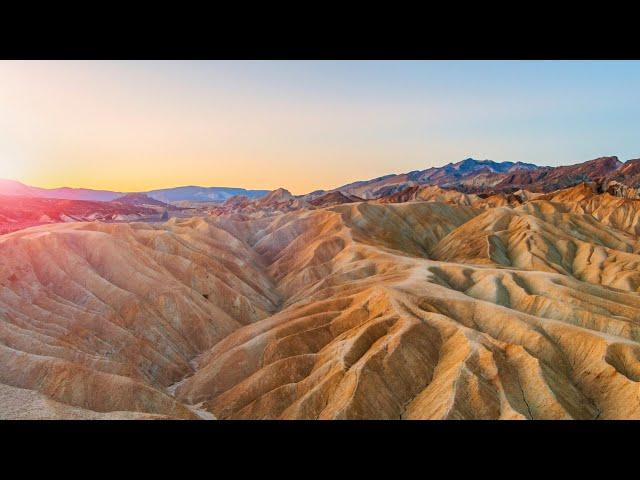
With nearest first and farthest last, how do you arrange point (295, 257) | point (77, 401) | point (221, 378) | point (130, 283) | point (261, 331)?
point (77, 401), point (221, 378), point (261, 331), point (130, 283), point (295, 257)

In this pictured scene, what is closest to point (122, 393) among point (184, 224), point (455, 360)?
point (455, 360)

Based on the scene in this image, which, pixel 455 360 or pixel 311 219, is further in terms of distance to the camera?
pixel 311 219
